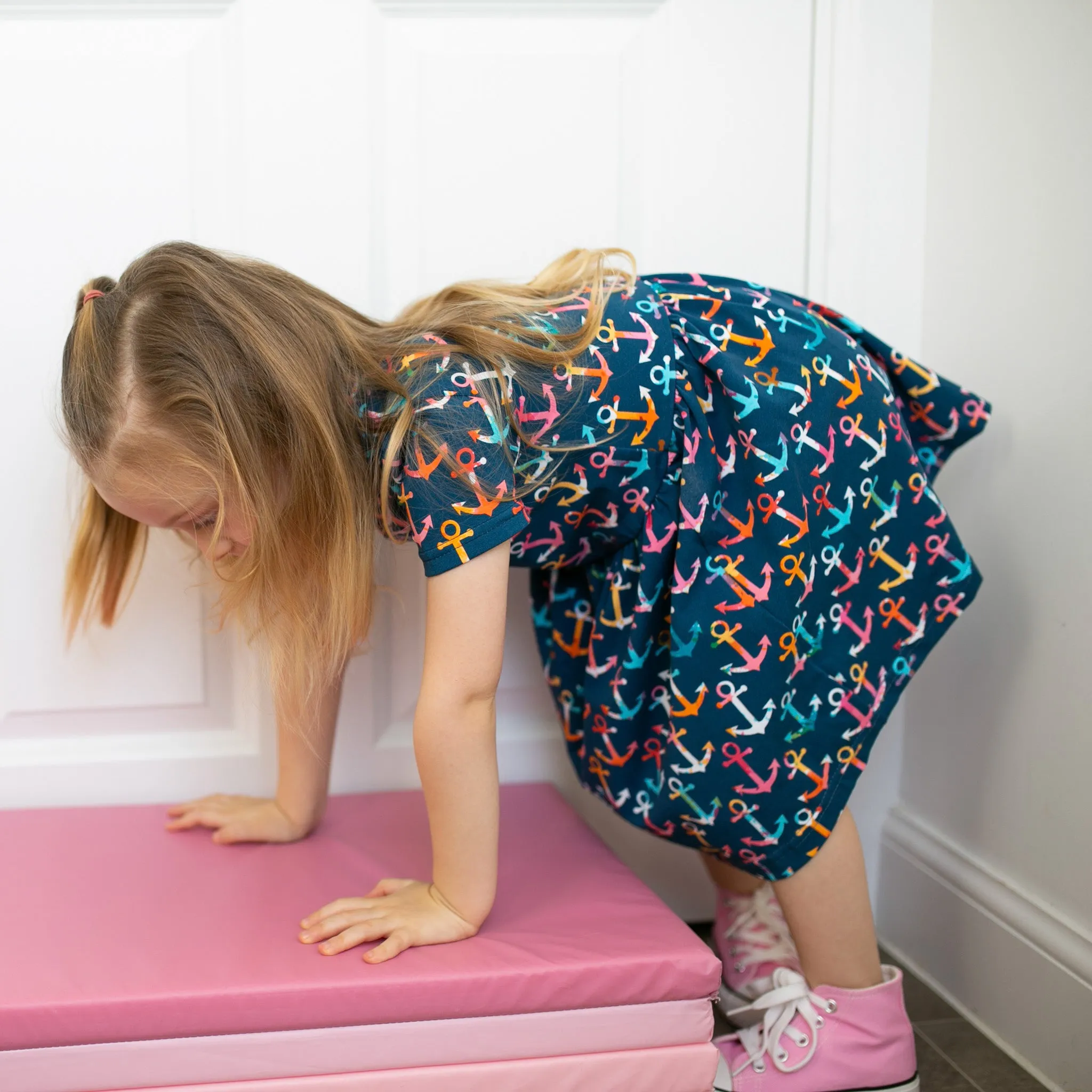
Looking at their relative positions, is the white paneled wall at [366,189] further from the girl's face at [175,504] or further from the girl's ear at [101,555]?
the girl's face at [175,504]

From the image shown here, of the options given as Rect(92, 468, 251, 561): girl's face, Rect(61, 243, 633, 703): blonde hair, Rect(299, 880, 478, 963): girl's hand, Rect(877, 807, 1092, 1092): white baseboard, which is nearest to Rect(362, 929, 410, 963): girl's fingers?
Rect(299, 880, 478, 963): girl's hand

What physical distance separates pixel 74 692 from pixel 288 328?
537mm

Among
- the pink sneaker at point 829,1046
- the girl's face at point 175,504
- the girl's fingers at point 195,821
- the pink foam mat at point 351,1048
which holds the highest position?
the girl's face at point 175,504

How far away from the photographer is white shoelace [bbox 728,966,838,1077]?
32.4 inches

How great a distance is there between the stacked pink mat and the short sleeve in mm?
290

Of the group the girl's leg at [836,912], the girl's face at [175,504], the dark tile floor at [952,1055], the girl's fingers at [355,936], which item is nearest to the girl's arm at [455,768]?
the girl's fingers at [355,936]

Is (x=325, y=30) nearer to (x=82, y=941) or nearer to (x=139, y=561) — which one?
(x=139, y=561)

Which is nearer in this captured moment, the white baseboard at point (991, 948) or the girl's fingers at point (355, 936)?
the girl's fingers at point (355, 936)

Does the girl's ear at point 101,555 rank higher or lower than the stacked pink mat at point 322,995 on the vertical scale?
higher

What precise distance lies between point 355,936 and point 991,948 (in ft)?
1.99

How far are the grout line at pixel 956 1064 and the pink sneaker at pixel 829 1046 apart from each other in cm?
7

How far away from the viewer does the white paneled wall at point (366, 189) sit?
98 centimetres

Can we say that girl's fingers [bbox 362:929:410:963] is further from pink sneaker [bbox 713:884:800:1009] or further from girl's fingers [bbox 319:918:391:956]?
pink sneaker [bbox 713:884:800:1009]

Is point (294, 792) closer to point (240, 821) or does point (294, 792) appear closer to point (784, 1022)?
point (240, 821)
